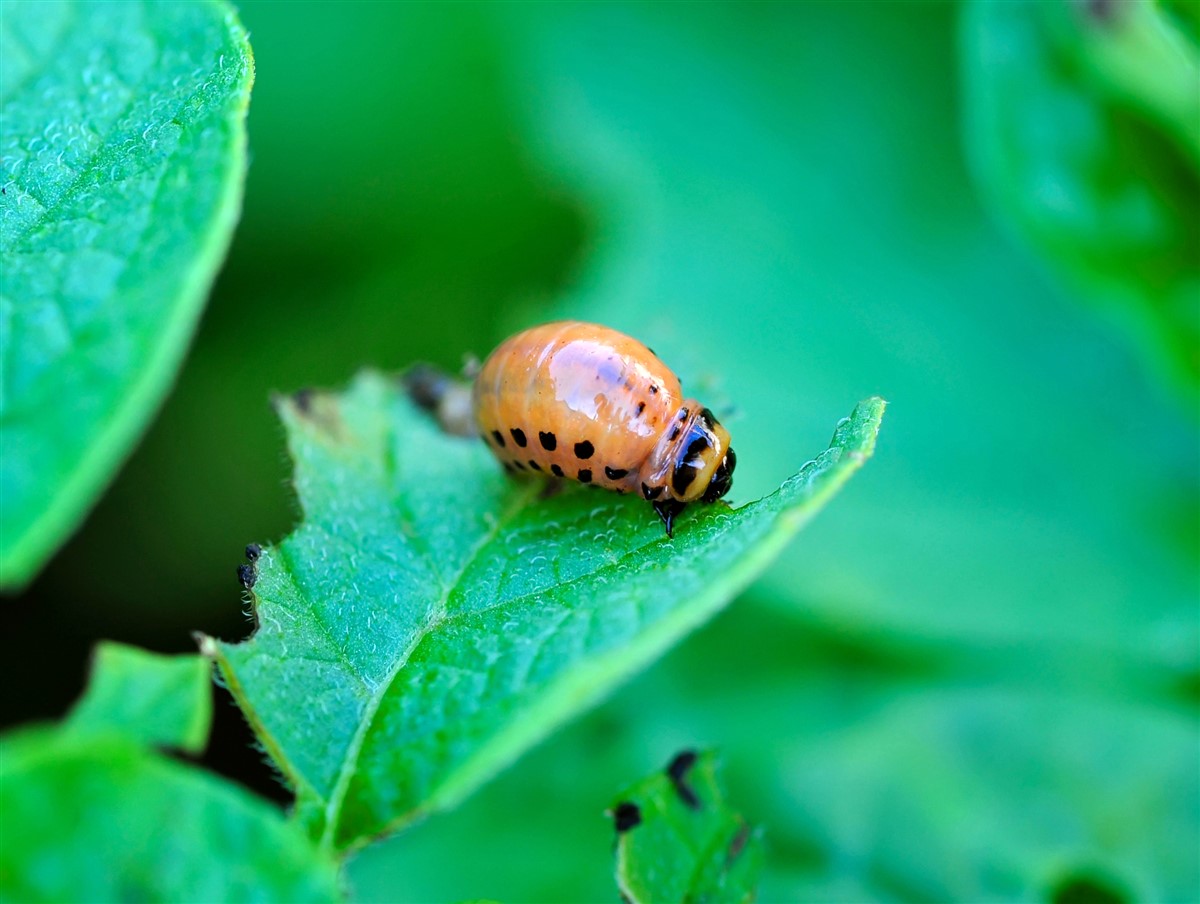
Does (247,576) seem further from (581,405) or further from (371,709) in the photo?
(581,405)

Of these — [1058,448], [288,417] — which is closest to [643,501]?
[288,417]

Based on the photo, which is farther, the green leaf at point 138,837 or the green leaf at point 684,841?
the green leaf at point 684,841

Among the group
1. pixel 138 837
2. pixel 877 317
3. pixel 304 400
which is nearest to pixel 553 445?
pixel 304 400

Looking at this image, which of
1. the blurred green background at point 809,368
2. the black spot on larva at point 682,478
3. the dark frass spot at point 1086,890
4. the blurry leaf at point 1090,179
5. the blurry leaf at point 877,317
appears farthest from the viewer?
the blurry leaf at point 877,317

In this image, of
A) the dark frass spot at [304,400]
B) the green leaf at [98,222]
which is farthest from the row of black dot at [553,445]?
the green leaf at [98,222]

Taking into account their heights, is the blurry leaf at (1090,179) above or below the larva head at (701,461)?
above

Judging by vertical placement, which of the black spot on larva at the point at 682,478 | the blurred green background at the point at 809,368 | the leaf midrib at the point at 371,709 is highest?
the blurred green background at the point at 809,368

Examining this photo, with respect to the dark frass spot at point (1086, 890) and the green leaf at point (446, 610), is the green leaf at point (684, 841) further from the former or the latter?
the dark frass spot at point (1086, 890)

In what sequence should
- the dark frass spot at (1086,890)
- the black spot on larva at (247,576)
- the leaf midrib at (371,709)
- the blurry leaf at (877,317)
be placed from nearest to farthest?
the leaf midrib at (371,709) → the black spot on larva at (247,576) → the dark frass spot at (1086,890) → the blurry leaf at (877,317)
